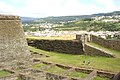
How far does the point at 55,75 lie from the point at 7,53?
5.99 metres

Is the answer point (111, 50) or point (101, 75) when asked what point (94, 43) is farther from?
point (101, 75)

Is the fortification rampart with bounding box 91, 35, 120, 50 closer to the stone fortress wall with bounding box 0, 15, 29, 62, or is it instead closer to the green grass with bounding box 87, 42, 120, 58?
the green grass with bounding box 87, 42, 120, 58

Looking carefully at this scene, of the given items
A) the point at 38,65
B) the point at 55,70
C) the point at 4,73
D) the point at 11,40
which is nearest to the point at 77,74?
the point at 55,70

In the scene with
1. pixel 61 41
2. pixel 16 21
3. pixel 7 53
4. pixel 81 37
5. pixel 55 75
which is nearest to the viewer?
pixel 55 75

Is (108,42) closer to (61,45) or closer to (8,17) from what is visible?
(61,45)

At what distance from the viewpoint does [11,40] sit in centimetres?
2133

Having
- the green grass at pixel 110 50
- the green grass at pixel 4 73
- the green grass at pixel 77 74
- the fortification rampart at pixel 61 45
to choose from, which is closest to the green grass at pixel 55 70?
the green grass at pixel 77 74

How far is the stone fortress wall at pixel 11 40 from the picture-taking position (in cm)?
2077

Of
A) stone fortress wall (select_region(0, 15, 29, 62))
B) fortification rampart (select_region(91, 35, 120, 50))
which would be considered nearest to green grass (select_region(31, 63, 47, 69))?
stone fortress wall (select_region(0, 15, 29, 62))

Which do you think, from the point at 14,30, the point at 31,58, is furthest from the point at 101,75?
the point at 14,30

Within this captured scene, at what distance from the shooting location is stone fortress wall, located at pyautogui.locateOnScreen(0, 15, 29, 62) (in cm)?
2077

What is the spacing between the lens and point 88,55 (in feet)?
77.6

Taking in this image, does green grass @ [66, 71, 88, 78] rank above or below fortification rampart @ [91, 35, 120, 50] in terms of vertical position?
below

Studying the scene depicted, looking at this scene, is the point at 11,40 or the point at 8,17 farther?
the point at 8,17
